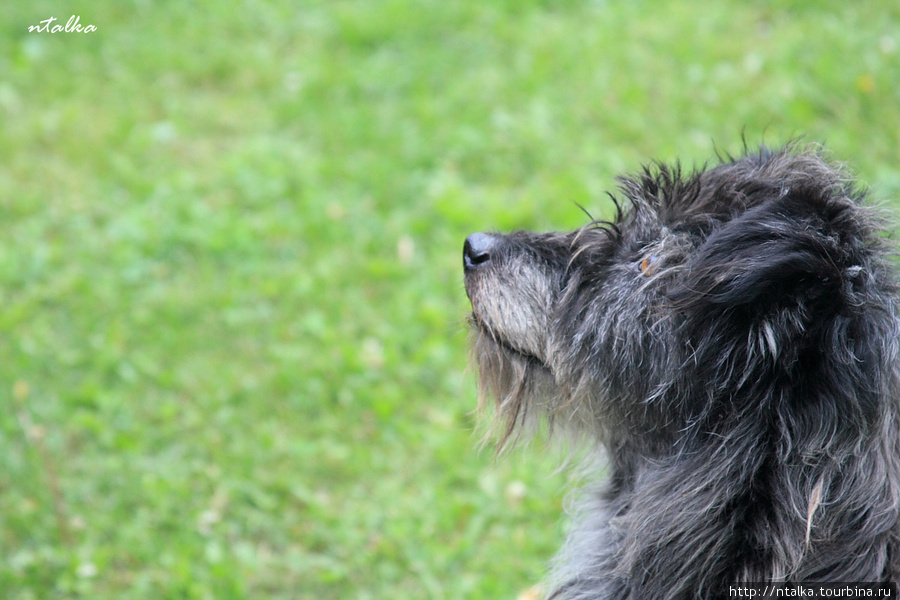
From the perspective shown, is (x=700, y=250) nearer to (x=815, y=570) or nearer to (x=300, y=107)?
(x=815, y=570)

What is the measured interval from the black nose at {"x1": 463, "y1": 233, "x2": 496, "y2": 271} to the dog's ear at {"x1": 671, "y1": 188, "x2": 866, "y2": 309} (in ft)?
2.47

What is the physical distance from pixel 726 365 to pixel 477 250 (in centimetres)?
96

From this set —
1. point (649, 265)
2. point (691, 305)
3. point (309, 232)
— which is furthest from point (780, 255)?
point (309, 232)

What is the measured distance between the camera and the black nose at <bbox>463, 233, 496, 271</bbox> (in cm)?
274

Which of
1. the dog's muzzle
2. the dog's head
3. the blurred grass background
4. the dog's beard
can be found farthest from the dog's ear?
the blurred grass background

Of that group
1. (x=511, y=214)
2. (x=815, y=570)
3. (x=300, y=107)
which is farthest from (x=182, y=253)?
(x=815, y=570)

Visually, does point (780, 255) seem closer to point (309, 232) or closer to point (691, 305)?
point (691, 305)

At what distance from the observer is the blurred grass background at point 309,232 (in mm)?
3820

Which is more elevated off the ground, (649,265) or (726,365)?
(649,265)

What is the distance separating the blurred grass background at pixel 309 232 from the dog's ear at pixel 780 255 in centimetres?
89

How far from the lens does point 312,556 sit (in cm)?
376

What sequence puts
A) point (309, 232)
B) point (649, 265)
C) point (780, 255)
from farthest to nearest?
point (309, 232)
point (649, 265)
point (780, 255)

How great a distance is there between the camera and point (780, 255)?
6.45 feet

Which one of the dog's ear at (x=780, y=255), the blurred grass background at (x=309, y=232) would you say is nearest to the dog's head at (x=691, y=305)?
the dog's ear at (x=780, y=255)
